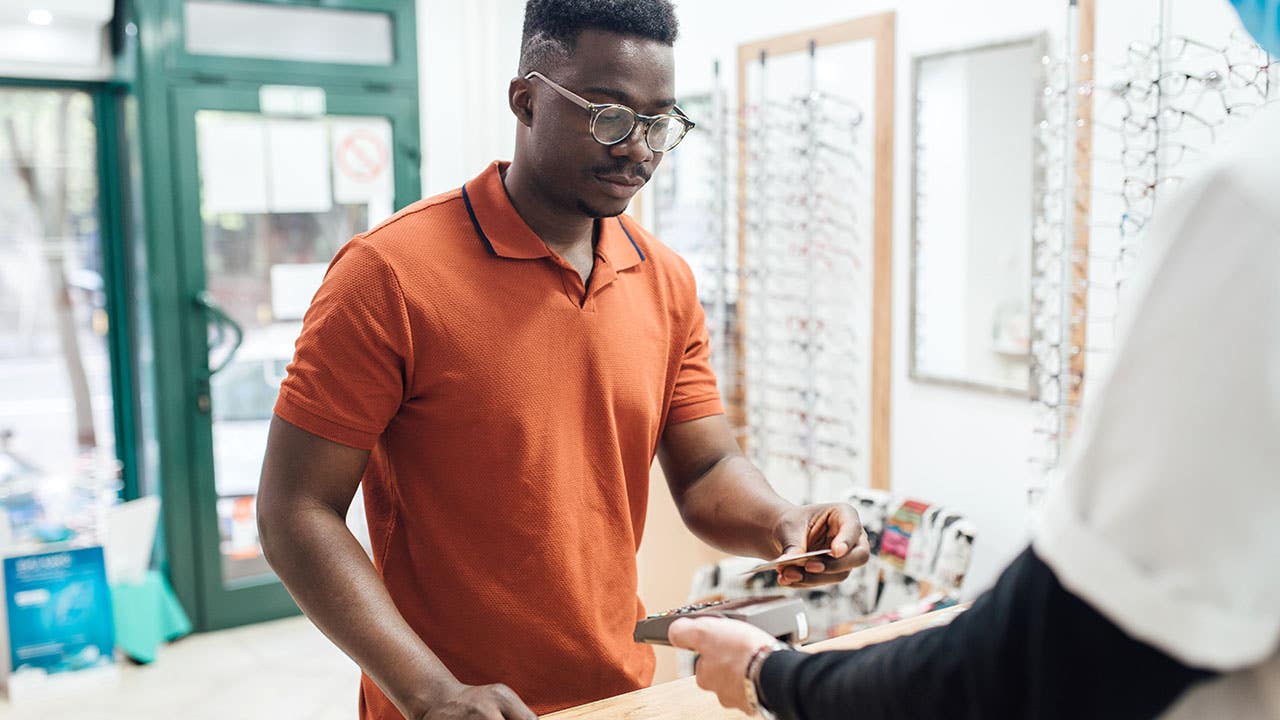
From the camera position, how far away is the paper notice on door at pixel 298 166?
430 cm

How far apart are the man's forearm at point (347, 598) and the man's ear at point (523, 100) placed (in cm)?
59

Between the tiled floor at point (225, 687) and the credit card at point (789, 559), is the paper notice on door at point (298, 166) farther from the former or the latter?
the credit card at point (789, 559)

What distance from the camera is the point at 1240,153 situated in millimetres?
616

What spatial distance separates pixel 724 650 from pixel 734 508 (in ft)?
1.82

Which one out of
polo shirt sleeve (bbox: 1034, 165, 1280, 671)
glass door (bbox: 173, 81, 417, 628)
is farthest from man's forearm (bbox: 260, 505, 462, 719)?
glass door (bbox: 173, 81, 417, 628)

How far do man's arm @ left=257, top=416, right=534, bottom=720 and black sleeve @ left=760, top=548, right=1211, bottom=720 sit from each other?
1.89 ft

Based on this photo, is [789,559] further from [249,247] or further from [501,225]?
[249,247]

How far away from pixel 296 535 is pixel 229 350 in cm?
330

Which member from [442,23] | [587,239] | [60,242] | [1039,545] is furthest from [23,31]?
[1039,545]

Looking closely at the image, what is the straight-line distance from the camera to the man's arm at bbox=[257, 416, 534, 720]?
4.02ft

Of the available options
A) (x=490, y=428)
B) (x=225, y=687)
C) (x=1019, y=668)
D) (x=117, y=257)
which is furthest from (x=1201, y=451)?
(x=117, y=257)

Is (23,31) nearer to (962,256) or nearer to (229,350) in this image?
(229,350)

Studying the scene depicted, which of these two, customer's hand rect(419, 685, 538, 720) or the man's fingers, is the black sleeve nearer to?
the man's fingers

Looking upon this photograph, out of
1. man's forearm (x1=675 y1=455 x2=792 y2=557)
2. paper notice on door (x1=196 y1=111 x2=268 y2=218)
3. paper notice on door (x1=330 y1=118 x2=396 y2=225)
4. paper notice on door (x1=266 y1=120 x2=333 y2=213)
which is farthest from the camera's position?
paper notice on door (x1=330 y1=118 x2=396 y2=225)
